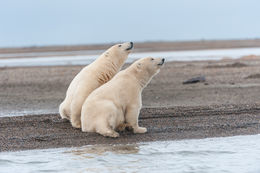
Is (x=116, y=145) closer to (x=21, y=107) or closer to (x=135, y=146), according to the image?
(x=135, y=146)

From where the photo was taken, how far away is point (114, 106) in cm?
950

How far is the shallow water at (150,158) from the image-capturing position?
8.13 m

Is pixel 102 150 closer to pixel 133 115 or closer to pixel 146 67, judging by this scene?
pixel 133 115

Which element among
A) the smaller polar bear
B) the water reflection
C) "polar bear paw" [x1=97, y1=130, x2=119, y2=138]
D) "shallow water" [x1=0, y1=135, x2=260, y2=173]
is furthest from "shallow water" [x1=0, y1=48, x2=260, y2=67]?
"shallow water" [x1=0, y1=135, x2=260, y2=173]

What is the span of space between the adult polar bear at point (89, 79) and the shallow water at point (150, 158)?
1341 millimetres

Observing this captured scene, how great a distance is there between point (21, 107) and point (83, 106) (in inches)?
192

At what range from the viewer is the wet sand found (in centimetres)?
985

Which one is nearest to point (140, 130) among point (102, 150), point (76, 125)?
point (102, 150)

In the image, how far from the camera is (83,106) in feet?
31.8

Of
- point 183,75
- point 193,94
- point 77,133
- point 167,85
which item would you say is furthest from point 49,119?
point 183,75

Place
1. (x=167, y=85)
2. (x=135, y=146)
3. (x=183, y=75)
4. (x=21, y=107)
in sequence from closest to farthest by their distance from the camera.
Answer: (x=135, y=146), (x=21, y=107), (x=167, y=85), (x=183, y=75)

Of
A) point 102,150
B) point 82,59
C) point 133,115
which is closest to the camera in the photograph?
point 102,150

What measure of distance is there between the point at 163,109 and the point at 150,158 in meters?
3.94

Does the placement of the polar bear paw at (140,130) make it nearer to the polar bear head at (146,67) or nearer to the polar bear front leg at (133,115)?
the polar bear front leg at (133,115)
